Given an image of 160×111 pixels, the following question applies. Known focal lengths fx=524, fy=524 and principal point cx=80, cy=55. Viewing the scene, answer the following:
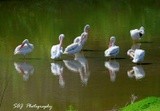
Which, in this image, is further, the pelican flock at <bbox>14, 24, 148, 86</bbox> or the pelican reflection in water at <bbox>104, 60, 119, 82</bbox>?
the pelican flock at <bbox>14, 24, 148, 86</bbox>

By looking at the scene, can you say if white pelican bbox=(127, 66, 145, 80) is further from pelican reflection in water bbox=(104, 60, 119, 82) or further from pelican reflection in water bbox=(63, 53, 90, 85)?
pelican reflection in water bbox=(63, 53, 90, 85)

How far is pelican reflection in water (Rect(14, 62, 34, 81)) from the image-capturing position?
14469mm

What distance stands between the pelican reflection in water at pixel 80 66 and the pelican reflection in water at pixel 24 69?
1093 mm

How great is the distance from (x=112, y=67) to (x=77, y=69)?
1.00m

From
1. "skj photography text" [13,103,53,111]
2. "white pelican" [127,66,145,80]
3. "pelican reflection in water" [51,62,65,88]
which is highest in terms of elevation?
"pelican reflection in water" [51,62,65,88]

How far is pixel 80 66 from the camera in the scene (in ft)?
50.4

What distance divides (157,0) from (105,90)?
78.8 feet

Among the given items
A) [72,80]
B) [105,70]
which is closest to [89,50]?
[105,70]

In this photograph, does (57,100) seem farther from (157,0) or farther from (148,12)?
(157,0)

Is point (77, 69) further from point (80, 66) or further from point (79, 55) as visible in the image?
point (79, 55)

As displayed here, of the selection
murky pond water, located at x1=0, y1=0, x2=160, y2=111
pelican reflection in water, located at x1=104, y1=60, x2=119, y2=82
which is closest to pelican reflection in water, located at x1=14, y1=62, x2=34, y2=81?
murky pond water, located at x1=0, y1=0, x2=160, y2=111

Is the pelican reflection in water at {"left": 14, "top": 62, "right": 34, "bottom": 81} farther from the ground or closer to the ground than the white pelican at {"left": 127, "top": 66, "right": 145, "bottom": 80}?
farther from the ground

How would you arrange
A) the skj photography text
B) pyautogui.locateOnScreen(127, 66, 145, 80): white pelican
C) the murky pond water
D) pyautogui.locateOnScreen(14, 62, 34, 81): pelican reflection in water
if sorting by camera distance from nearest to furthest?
the skj photography text → the murky pond water → pyautogui.locateOnScreen(127, 66, 145, 80): white pelican → pyautogui.locateOnScreen(14, 62, 34, 81): pelican reflection in water

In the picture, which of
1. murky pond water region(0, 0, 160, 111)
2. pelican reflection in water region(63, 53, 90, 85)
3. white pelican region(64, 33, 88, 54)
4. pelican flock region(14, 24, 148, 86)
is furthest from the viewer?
white pelican region(64, 33, 88, 54)
